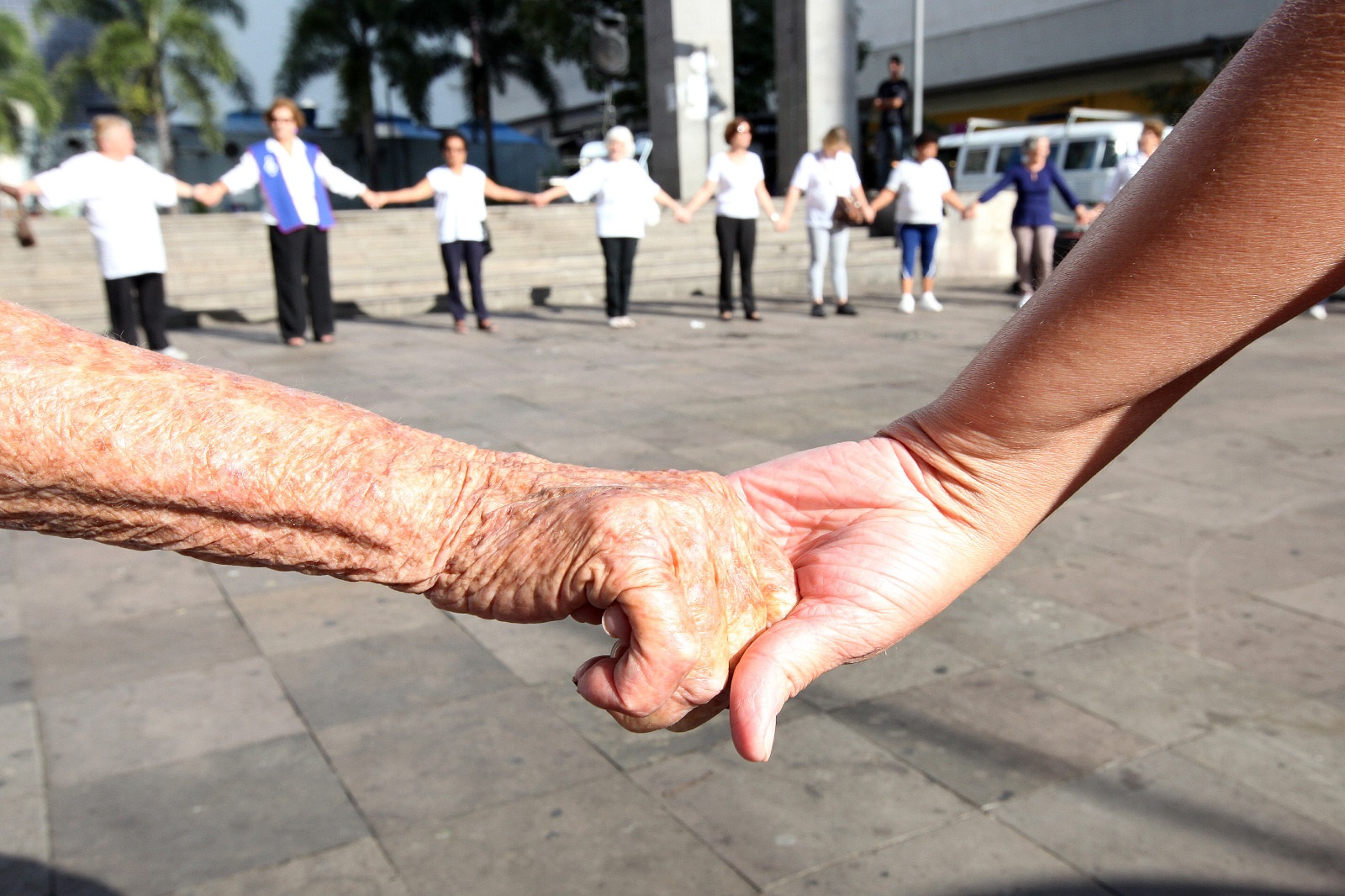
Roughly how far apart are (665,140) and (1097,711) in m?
18.9

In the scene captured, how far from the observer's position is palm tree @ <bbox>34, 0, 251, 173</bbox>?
115 feet

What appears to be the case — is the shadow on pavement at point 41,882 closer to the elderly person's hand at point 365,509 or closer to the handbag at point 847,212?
the elderly person's hand at point 365,509

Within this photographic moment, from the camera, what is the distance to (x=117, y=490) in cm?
153

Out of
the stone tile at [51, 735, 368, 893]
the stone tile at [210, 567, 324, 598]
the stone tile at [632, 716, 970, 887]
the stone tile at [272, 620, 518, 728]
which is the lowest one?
the stone tile at [632, 716, 970, 887]

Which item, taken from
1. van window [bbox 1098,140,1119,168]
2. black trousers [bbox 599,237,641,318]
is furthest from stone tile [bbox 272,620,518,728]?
van window [bbox 1098,140,1119,168]

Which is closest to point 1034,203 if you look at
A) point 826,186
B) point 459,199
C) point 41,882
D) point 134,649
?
Result: point 826,186

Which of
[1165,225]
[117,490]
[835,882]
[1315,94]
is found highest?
[1315,94]

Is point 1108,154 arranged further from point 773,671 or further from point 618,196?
point 773,671

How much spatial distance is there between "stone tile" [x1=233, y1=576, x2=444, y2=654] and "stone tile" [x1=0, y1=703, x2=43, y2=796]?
772 mm

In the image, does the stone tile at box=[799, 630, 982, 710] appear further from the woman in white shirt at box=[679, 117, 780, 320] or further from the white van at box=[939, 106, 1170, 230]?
the white van at box=[939, 106, 1170, 230]

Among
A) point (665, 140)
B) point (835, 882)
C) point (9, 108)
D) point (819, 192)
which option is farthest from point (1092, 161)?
point (9, 108)

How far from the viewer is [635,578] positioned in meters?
1.53

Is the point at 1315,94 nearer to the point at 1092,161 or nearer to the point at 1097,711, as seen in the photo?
the point at 1097,711

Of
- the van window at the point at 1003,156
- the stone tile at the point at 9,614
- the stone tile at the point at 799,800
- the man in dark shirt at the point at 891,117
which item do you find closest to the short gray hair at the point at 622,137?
the stone tile at the point at 9,614
